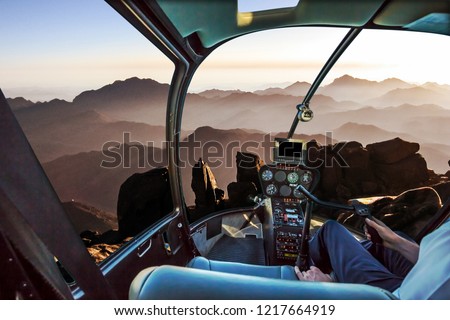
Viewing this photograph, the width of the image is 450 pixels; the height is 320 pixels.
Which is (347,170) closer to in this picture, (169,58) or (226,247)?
(226,247)

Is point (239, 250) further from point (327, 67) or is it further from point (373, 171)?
point (373, 171)

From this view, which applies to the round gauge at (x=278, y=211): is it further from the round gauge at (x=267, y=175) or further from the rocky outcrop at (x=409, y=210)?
the rocky outcrop at (x=409, y=210)

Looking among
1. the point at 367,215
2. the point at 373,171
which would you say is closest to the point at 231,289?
the point at 367,215

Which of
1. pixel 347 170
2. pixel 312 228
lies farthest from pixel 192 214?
pixel 312 228

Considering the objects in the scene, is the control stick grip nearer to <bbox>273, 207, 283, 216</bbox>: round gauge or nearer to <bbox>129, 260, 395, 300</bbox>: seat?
<bbox>129, 260, 395, 300</bbox>: seat

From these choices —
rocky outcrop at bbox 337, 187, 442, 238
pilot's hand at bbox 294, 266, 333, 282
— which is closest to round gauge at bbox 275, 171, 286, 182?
pilot's hand at bbox 294, 266, 333, 282

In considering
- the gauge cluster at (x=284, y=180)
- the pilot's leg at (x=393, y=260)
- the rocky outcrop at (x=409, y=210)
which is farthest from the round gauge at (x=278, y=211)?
the rocky outcrop at (x=409, y=210)
